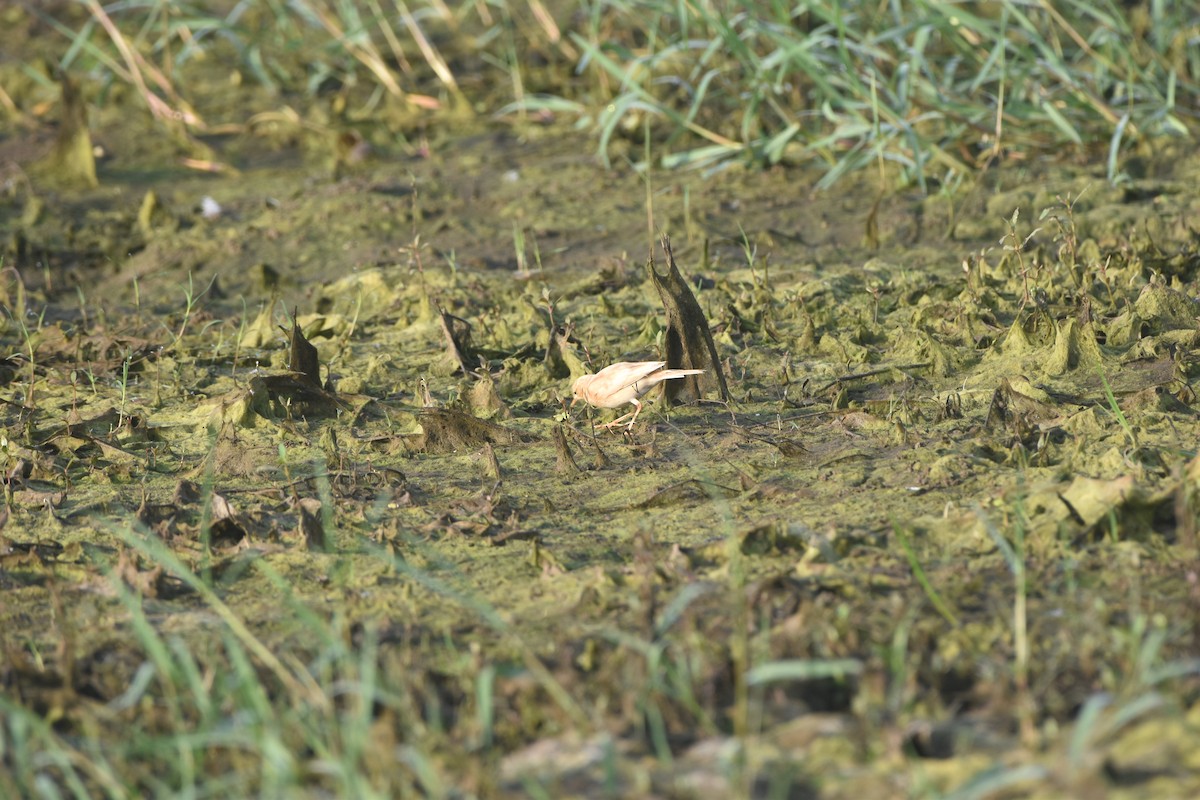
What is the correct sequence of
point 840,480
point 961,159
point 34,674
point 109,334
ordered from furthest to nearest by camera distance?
1. point 961,159
2. point 109,334
3. point 840,480
4. point 34,674

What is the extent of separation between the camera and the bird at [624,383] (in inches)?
125

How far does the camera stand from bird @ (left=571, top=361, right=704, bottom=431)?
10.4ft

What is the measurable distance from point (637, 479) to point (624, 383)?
0.90ft

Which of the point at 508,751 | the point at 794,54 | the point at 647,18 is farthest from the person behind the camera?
the point at 647,18

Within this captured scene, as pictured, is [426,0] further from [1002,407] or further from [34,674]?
[34,674]

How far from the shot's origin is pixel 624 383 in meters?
3.21

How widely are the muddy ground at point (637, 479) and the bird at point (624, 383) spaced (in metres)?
0.08

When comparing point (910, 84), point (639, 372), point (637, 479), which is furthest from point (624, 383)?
point (910, 84)

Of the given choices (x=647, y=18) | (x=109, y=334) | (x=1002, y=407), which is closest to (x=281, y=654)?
(x=1002, y=407)

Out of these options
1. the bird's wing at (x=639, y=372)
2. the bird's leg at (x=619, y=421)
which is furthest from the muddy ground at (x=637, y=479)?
the bird's wing at (x=639, y=372)

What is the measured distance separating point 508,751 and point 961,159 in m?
3.63

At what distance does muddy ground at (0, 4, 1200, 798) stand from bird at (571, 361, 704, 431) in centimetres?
8

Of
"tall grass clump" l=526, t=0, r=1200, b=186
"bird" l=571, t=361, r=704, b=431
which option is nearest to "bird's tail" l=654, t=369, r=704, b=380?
"bird" l=571, t=361, r=704, b=431

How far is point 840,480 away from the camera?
292cm
